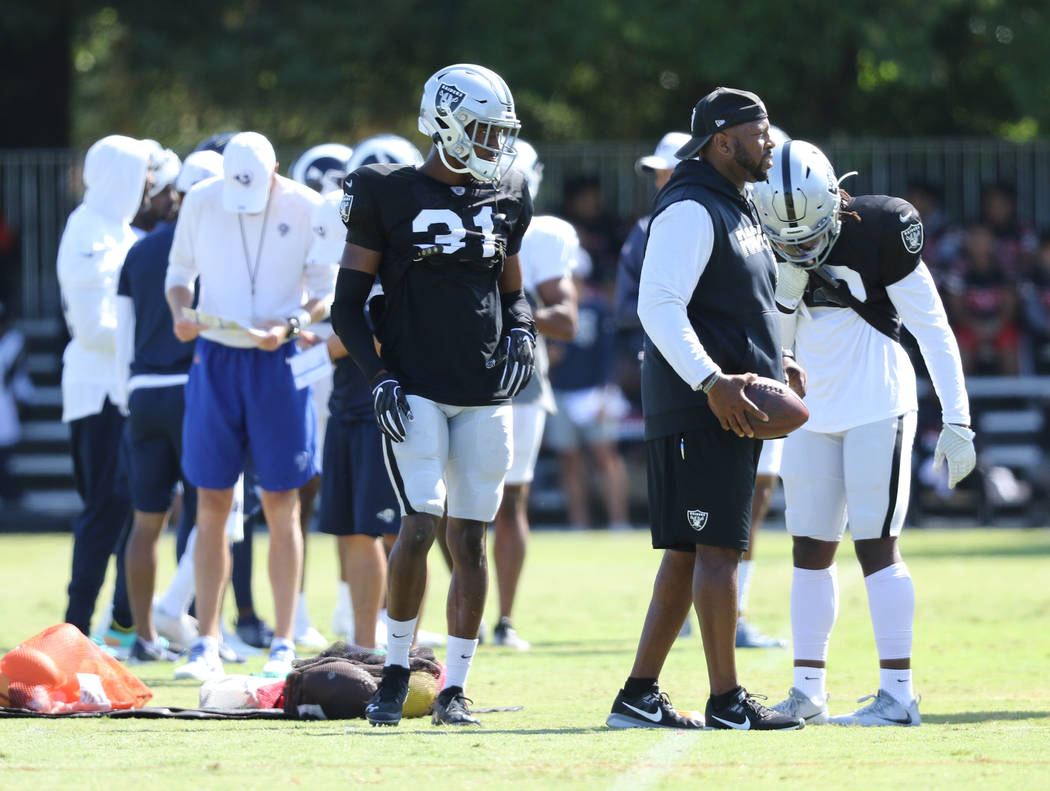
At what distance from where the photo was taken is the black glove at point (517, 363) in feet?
23.2

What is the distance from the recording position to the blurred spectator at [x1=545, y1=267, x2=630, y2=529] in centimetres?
1934

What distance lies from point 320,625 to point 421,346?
15.8 ft

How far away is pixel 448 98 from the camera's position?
6.99 m

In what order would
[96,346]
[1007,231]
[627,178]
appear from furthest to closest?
1. [627,178]
2. [1007,231]
3. [96,346]

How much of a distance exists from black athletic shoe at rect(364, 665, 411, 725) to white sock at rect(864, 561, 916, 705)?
1.86m

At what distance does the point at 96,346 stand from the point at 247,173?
5.67ft

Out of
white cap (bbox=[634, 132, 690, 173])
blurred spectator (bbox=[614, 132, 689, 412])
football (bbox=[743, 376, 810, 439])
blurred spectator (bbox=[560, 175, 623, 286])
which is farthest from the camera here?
blurred spectator (bbox=[560, 175, 623, 286])

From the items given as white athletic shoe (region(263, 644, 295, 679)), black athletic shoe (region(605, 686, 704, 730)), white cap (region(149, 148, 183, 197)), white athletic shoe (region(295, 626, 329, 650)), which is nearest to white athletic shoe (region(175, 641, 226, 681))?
white athletic shoe (region(263, 644, 295, 679))

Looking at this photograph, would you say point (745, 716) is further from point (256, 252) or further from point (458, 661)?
point (256, 252)

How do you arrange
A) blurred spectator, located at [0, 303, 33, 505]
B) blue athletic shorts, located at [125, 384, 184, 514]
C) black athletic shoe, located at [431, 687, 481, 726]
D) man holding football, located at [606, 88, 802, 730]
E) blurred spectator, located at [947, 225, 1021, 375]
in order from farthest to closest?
blurred spectator, located at [0, 303, 33, 505] < blurred spectator, located at [947, 225, 1021, 375] < blue athletic shorts, located at [125, 384, 184, 514] < black athletic shoe, located at [431, 687, 481, 726] < man holding football, located at [606, 88, 802, 730]

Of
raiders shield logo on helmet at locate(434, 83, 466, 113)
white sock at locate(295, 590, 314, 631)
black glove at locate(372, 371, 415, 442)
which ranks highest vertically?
raiders shield logo on helmet at locate(434, 83, 466, 113)

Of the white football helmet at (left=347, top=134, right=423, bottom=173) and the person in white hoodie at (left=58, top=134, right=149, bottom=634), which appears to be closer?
the white football helmet at (left=347, top=134, right=423, bottom=173)

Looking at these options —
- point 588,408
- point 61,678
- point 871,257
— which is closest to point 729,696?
point 871,257

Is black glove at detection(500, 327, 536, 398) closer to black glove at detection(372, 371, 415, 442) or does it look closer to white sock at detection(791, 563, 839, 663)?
black glove at detection(372, 371, 415, 442)
